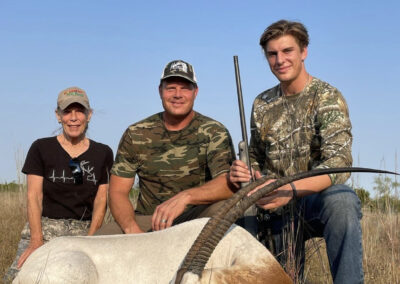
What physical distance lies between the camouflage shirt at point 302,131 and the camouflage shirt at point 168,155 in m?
0.43

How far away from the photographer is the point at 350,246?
4.17 m

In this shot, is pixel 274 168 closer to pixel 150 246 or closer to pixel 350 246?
pixel 350 246

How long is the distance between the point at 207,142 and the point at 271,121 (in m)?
0.73

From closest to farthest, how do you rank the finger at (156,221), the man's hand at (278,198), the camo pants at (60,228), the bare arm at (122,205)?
1. the man's hand at (278,198)
2. the finger at (156,221)
3. the bare arm at (122,205)
4. the camo pants at (60,228)

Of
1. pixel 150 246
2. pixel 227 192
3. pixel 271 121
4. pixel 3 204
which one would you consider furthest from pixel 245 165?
pixel 3 204

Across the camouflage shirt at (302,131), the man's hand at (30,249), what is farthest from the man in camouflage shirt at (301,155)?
the man's hand at (30,249)

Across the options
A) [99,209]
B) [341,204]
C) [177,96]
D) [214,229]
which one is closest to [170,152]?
[177,96]

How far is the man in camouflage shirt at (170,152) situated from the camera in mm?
5562

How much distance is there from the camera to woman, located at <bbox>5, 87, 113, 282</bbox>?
6266mm

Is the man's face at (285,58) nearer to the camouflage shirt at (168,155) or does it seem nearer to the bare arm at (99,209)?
the camouflage shirt at (168,155)

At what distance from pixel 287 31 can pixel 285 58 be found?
0.91 ft

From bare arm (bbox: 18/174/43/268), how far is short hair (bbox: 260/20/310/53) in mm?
3210

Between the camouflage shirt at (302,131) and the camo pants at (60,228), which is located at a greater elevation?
the camouflage shirt at (302,131)

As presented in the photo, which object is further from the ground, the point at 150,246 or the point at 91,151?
the point at 91,151
